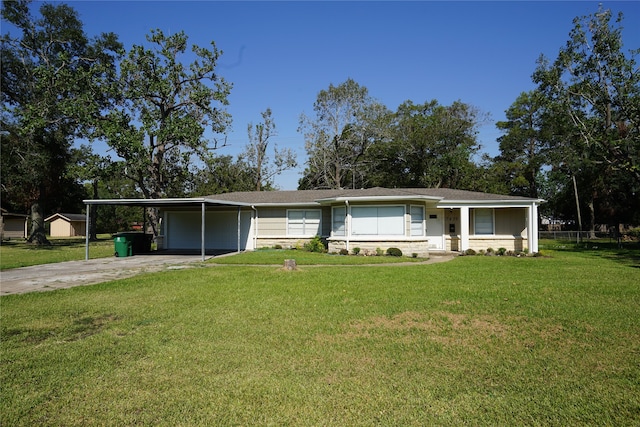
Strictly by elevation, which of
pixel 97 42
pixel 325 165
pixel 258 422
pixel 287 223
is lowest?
pixel 258 422

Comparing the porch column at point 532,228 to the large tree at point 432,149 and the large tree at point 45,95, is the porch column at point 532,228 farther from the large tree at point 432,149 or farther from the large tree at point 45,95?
the large tree at point 45,95

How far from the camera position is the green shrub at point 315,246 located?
64.2 ft

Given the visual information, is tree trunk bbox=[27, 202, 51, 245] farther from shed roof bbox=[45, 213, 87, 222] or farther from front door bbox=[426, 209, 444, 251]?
front door bbox=[426, 209, 444, 251]

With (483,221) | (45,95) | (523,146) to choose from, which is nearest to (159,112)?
(45,95)

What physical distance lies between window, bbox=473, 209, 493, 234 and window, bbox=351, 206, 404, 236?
4972 mm

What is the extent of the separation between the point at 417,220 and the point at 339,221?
3.66 m

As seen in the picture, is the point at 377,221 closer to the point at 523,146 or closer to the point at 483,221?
the point at 483,221

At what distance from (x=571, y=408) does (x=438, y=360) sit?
1.45m

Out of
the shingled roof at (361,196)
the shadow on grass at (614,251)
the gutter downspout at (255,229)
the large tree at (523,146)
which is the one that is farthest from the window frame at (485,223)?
the large tree at (523,146)

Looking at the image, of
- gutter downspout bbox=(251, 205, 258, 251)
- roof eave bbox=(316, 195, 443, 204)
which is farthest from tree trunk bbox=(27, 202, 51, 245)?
roof eave bbox=(316, 195, 443, 204)

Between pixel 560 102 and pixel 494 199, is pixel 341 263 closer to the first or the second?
pixel 494 199

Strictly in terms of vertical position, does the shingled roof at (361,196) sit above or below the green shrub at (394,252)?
above

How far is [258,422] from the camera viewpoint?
3.36m

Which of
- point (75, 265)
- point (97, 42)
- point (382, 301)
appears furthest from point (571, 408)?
point (97, 42)
